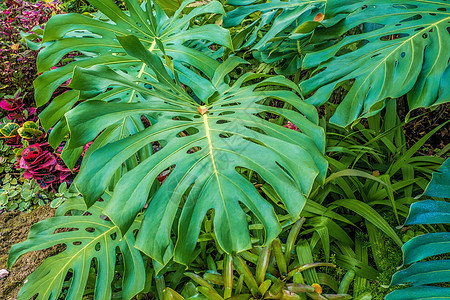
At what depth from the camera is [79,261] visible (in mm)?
1085

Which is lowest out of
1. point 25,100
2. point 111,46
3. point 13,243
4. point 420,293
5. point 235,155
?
point 13,243

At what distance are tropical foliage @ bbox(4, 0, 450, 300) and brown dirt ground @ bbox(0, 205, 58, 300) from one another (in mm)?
263

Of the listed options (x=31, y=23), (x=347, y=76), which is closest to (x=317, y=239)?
(x=347, y=76)

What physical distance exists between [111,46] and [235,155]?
2.48 feet

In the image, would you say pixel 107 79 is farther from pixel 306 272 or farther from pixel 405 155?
pixel 405 155

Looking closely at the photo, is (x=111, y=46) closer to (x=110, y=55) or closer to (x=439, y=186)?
(x=110, y=55)

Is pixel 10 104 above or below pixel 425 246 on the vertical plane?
below

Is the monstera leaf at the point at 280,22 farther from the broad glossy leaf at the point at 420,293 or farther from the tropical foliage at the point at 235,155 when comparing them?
the broad glossy leaf at the point at 420,293

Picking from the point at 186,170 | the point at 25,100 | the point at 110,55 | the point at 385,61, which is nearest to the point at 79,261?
the point at 186,170

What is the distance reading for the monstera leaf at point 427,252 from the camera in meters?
0.79

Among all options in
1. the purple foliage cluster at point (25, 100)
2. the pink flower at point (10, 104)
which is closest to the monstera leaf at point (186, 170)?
the purple foliage cluster at point (25, 100)

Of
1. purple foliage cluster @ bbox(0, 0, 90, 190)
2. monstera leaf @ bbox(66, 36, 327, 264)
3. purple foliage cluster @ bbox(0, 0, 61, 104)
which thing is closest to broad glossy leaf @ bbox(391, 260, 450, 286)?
monstera leaf @ bbox(66, 36, 327, 264)

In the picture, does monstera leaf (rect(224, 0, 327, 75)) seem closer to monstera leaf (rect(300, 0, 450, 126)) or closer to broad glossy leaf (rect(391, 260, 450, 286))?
monstera leaf (rect(300, 0, 450, 126))

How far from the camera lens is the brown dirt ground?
141 cm
